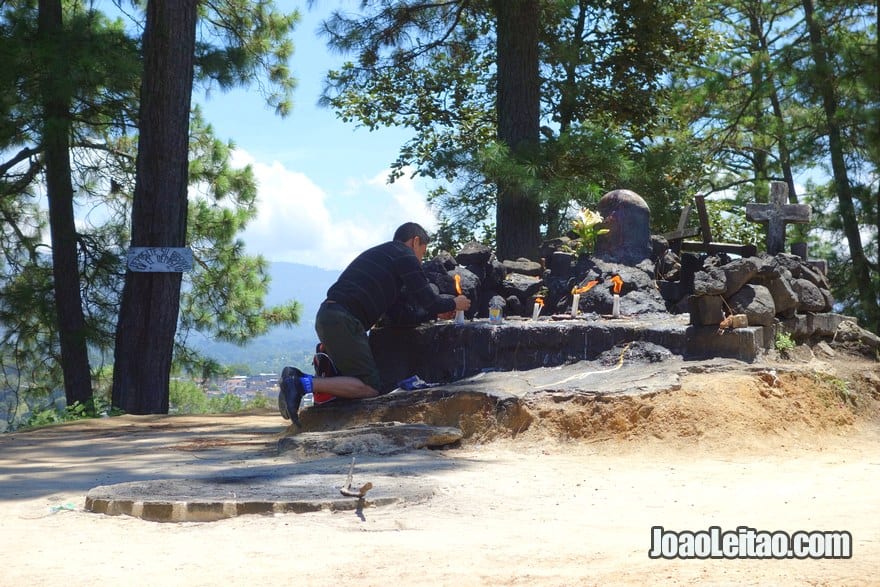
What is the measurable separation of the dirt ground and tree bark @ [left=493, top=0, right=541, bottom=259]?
21.0ft

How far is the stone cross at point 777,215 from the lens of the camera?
9.45 metres

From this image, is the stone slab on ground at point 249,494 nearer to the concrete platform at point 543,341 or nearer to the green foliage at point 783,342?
the concrete platform at point 543,341

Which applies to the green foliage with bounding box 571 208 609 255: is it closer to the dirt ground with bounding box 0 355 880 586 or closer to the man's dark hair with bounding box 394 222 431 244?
the man's dark hair with bounding box 394 222 431 244

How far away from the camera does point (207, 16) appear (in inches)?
591

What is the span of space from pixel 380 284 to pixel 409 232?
1.76 feet

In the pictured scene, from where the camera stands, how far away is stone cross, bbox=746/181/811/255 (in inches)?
372

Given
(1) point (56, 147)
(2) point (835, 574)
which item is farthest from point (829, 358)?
(1) point (56, 147)

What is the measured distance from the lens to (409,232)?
7.84 meters

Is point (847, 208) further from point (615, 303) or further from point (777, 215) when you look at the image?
point (615, 303)

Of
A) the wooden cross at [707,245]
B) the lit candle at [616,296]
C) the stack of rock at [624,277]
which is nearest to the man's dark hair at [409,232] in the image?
the stack of rock at [624,277]

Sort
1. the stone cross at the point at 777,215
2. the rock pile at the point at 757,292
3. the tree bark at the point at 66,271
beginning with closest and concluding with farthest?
the rock pile at the point at 757,292 → the stone cross at the point at 777,215 → the tree bark at the point at 66,271

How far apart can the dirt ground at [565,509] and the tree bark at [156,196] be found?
3890mm

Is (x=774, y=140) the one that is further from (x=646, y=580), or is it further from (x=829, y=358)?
(x=646, y=580)

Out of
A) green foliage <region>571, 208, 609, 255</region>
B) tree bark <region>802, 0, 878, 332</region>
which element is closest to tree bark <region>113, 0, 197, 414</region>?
green foliage <region>571, 208, 609, 255</region>
